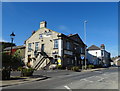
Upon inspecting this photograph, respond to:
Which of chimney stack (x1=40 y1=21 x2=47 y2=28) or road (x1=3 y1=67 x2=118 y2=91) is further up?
chimney stack (x1=40 y1=21 x2=47 y2=28)

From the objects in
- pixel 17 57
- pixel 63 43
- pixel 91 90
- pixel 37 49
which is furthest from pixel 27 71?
pixel 37 49

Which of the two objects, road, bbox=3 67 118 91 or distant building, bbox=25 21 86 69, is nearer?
road, bbox=3 67 118 91

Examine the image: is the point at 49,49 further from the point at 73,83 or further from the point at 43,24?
the point at 73,83

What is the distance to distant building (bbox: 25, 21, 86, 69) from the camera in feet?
98.4

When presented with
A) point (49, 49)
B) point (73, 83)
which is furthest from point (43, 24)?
point (73, 83)

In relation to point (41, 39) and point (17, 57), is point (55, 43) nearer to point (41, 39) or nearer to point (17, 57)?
point (41, 39)

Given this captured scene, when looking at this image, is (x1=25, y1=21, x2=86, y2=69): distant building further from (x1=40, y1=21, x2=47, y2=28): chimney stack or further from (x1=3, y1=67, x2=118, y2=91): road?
(x1=3, y1=67, x2=118, y2=91): road

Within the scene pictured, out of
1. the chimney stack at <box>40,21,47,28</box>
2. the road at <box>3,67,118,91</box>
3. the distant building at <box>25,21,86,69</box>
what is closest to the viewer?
the road at <box>3,67,118,91</box>

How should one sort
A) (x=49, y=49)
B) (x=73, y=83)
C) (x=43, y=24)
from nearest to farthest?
(x=73, y=83) → (x=49, y=49) → (x=43, y=24)

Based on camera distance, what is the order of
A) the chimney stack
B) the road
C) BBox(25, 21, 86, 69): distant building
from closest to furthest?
the road → BBox(25, 21, 86, 69): distant building → the chimney stack

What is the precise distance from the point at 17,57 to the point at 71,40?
2190 centimetres

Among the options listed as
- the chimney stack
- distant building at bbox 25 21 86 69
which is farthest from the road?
the chimney stack

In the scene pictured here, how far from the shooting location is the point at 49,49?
31.5 meters

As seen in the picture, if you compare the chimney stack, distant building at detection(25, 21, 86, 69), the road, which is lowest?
the road
